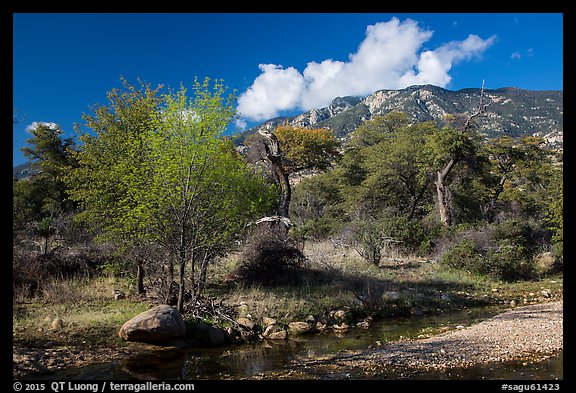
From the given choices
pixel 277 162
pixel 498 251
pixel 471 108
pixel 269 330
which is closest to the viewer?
pixel 269 330

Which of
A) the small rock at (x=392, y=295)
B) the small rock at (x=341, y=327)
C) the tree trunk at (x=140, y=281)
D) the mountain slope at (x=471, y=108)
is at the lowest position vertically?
the small rock at (x=341, y=327)

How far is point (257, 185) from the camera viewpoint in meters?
13.4

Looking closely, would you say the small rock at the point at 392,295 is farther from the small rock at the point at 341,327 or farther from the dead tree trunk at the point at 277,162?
the dead tree trunk at the point at 277,162

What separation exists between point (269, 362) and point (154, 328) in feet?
9.67

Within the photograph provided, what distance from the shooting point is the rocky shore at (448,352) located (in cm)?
768

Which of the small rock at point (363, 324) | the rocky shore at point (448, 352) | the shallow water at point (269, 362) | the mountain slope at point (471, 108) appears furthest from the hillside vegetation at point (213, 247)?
the mountain slope at point (471, 108)

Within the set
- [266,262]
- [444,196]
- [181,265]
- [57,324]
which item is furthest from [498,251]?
[57,324]

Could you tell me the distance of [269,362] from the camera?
28.8 feet

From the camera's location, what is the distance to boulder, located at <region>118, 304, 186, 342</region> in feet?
31.2

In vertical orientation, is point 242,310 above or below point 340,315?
above

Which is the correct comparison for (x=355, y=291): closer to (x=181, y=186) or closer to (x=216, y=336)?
(x=216, y=336)

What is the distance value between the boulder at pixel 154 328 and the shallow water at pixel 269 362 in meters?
0.46
